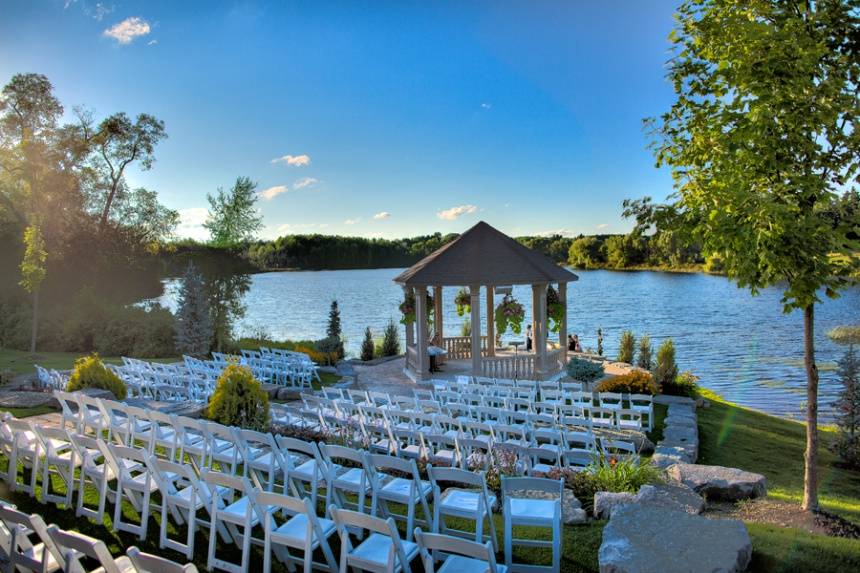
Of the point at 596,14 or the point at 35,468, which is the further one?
the point at 596,14

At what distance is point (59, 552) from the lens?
9.90 ft

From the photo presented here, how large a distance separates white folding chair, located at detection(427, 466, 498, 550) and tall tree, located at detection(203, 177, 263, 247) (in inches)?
1054

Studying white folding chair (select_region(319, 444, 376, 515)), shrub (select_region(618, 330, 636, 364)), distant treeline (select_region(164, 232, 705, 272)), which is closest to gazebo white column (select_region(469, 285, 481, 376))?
shrub (select_region(618, 330, 636, 364))

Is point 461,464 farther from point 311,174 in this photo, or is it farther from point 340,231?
point 340,231

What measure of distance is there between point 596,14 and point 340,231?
236 feet

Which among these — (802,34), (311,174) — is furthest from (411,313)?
(311,174)

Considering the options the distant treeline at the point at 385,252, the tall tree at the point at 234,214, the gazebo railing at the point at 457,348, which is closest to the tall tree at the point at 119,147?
the tall tree at the point at 234,214

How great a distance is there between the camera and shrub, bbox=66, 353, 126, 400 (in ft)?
32.8

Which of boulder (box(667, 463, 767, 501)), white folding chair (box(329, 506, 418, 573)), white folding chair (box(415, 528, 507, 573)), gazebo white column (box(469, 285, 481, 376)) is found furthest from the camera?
gazebo white column (box(469, 285, 481, 376))

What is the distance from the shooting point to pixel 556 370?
15.2 meters

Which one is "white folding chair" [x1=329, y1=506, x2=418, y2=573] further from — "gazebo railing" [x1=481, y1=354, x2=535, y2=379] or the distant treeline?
the distant treeline

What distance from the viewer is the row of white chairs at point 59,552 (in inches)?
107

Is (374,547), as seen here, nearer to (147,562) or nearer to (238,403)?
(147,562)

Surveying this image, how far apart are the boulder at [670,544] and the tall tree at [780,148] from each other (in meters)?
2.28
